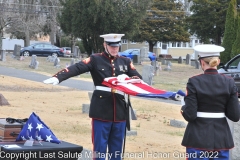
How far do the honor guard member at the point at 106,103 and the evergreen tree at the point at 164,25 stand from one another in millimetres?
56929

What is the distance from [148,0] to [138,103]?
103 feet

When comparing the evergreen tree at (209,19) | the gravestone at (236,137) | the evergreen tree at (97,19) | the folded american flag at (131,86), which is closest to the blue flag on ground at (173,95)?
the folded american flag at (131,86)

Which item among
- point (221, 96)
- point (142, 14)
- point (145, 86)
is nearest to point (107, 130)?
point (145, 86)

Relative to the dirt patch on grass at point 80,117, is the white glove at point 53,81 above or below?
above

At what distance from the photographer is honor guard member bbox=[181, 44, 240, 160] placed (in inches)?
226

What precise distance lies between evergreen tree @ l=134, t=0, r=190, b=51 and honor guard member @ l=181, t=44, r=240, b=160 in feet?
191

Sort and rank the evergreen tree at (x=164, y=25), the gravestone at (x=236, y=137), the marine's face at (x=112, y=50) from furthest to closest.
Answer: the evergreen tree at (x=164, y=25), the gravestone at (x=236, y=137), the marine's face at (x=112, y=50)

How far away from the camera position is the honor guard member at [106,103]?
23.2 feet

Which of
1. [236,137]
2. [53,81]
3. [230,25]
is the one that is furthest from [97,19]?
[53,81]

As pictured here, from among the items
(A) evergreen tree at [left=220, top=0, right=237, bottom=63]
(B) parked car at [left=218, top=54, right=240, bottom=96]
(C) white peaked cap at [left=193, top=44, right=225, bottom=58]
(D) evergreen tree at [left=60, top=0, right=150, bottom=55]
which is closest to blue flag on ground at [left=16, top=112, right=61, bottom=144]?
(C) white peaked cap at [left=193, top=44, right=225, bottom=58]

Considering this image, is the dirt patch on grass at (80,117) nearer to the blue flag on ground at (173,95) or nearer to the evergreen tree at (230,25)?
the blue flag on ground at (173,95)

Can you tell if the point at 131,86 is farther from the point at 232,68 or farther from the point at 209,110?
the point at 232,68

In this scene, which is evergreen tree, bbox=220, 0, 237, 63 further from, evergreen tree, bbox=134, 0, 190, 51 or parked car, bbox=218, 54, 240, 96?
evergreen tree, bbox=134, 0, 190, 51

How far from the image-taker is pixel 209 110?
579 cm
